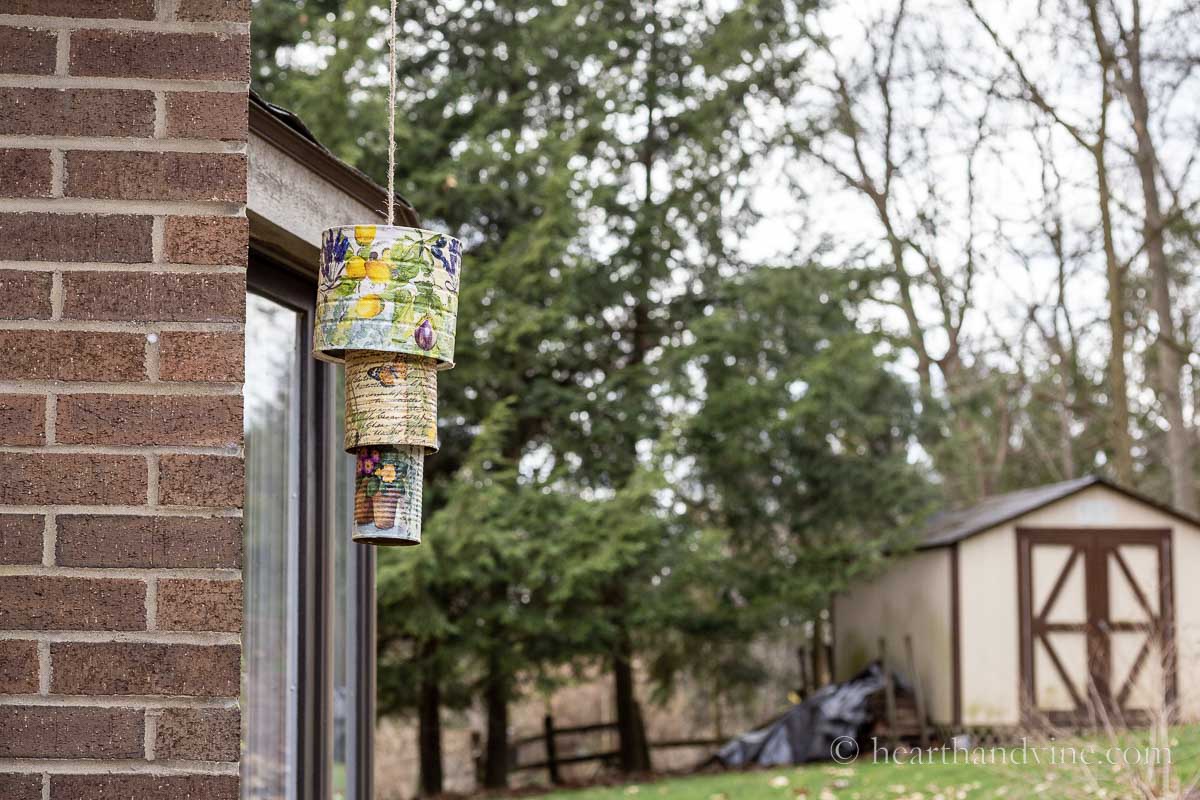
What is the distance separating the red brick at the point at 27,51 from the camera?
172 cm

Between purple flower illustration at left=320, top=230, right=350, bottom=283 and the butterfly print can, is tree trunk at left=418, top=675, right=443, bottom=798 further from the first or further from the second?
purple flower illustration at left=320, top=230, right=350, bottom=283

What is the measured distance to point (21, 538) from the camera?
1634mm

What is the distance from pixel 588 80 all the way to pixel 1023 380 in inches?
329

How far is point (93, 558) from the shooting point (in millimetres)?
1630

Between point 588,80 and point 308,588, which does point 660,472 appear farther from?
point 308,588

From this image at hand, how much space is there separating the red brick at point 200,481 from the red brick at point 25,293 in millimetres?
260

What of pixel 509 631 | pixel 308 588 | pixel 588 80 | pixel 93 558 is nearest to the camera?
pixel 93 558

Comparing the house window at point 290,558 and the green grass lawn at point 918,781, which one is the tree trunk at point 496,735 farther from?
the house window at point 290,558

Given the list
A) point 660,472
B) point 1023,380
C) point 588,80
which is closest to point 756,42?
point 588,80

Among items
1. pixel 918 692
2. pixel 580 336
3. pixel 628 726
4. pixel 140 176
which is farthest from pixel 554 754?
pixel 140 176

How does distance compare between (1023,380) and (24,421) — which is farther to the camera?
(1023,380)

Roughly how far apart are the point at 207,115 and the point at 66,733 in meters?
0.82

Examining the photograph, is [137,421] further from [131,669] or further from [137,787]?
[137,787]

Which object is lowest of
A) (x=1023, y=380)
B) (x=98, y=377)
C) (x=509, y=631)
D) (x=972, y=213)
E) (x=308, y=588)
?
(x=509, y=631)
